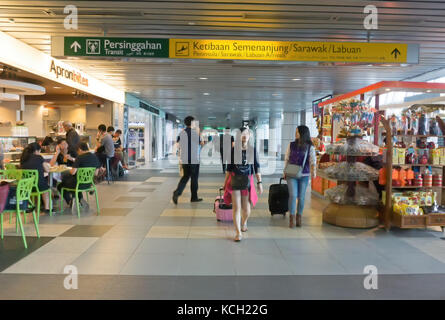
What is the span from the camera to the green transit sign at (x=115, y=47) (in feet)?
18.7

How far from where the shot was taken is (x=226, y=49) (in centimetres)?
583

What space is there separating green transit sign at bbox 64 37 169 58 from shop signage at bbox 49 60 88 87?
2.49m

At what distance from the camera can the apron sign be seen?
18.8 ft

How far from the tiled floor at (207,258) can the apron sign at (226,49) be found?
2766mm

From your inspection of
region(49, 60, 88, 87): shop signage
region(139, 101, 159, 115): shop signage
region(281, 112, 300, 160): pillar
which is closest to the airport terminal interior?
region(49, 60, 88, 87): shop signage

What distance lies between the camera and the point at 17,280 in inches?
126

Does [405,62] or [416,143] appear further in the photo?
[405,62]

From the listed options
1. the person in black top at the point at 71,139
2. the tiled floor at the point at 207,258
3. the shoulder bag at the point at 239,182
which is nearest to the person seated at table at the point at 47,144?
the person in black top at the point at 71,139

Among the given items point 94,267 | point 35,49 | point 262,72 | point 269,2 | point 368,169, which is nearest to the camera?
point 94,267

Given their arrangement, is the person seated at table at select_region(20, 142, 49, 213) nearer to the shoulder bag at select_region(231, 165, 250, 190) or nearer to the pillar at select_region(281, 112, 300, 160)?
the shoulder bag at select_region(231, 165, 250, 190)

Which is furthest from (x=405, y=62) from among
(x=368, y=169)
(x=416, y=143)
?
(x=368, y=169)

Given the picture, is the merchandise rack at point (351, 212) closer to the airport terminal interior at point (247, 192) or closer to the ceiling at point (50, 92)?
the airport terminal interior at point (247, 192)

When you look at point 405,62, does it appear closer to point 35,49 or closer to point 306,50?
point 306,50
